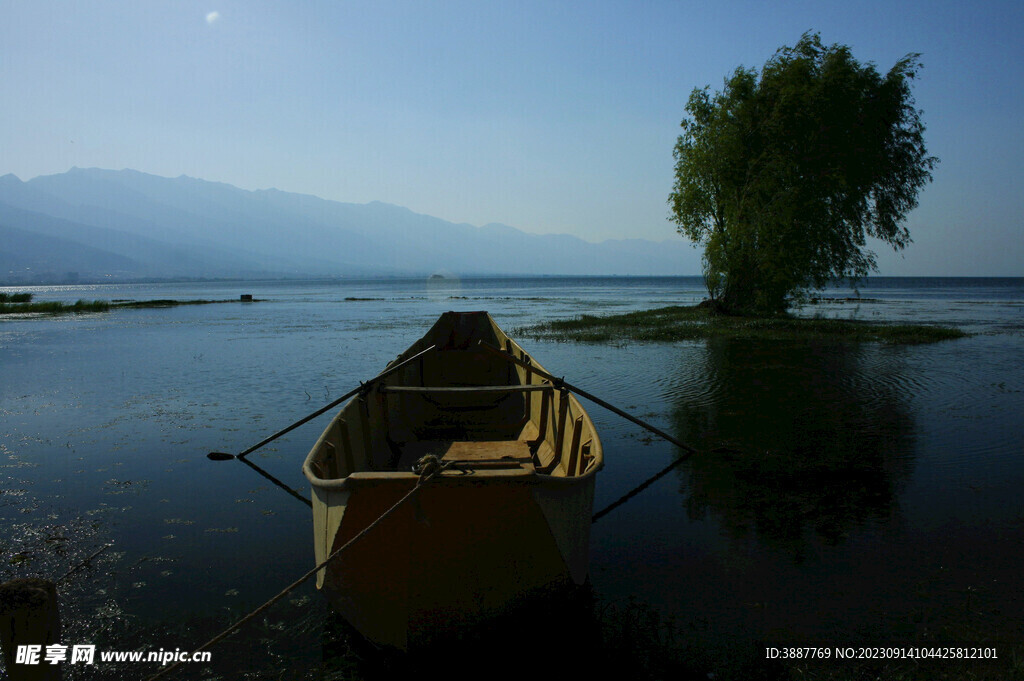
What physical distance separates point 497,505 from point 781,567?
347cm

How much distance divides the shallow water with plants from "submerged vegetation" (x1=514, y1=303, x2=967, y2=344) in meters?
8.06

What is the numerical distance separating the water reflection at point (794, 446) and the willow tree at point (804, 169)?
1223 centimetres

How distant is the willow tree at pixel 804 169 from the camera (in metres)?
27.8

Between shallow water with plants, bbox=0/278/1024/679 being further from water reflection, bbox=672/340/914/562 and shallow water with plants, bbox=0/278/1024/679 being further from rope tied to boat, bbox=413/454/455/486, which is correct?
rope tied to boat, bbox=413/454/455/486

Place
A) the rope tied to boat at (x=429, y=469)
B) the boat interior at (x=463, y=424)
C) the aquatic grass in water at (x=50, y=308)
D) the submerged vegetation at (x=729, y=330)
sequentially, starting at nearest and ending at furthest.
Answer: the rope tied to boat at (x=429, y=469), the boat interior at (x=463, y=424), the submerged vegetation at (x=729, y=330), the aquatic grass in water at (x=50, y=308)

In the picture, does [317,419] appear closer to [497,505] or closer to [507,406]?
[507,406]

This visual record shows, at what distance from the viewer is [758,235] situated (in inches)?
1133

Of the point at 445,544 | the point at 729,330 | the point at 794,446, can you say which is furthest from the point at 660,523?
the point at 729,330

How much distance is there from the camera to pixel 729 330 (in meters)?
26.2

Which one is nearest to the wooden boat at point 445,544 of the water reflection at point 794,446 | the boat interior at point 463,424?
the boat interior at point 463,424

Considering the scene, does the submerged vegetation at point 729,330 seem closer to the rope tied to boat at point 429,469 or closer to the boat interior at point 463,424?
the boat interior at point 463,424

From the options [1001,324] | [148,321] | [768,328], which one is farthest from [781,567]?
[148,321]

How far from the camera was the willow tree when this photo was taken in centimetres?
2778

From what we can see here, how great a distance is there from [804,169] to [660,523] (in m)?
26.5
